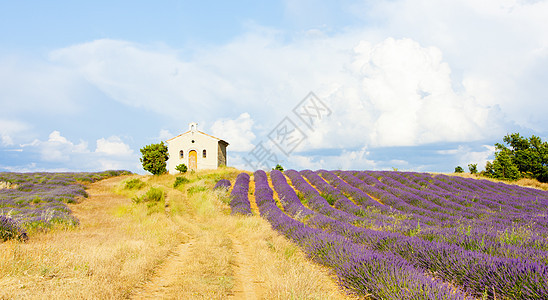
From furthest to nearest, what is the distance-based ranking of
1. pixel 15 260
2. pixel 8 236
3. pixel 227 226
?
pixel 227 226
pixel 8 236
pixel 15 260

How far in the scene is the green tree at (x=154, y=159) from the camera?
32219 millimetres

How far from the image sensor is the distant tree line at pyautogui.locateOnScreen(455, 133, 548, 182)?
92.0ft

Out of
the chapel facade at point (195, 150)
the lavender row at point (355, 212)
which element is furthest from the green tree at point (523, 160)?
the chapel facade at point (195, 150)

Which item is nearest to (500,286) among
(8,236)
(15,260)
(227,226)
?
(15,260)

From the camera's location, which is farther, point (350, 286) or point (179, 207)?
point (179, 207)

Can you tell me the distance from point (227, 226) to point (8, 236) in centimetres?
553

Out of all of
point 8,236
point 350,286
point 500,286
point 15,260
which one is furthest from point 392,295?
point 8,236

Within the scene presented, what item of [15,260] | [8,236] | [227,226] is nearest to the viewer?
[15,260]

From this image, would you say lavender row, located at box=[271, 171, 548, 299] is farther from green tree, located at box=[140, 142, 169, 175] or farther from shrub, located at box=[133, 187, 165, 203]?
green tree, located at box=[140, 142, 169, 175]

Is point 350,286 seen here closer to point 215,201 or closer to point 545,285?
point 545,285

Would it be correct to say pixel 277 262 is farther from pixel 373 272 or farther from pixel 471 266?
pixel 471 266

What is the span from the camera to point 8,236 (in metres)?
7.21

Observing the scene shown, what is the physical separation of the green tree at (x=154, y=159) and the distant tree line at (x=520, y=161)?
3152 cm

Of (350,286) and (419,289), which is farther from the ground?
(419,289)
